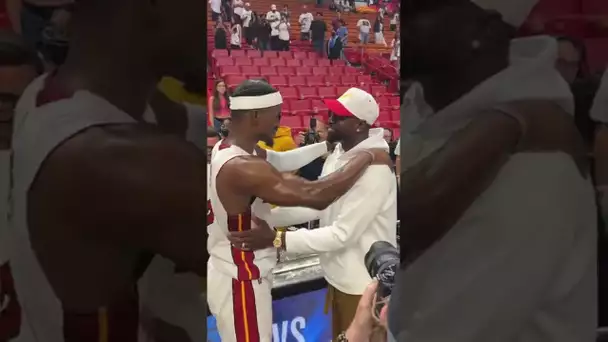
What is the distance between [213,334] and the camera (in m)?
1.64

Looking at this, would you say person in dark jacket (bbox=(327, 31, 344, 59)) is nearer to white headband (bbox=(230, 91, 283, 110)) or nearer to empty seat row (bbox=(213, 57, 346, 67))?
empty seat row (bbox=(213, 57, 346, 67))

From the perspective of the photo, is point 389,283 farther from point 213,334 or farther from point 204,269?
point 204,269

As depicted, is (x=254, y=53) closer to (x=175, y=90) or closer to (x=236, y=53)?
(x=236, y=53)

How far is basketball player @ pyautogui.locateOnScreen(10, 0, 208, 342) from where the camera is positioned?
1.00 metres

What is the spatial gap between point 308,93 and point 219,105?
24 cm

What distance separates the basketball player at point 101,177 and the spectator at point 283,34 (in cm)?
51

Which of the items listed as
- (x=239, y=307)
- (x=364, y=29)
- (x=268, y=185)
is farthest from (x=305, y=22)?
(x=239, y=307)

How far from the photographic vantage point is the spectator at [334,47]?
1561mm

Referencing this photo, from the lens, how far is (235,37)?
1464 millimetres

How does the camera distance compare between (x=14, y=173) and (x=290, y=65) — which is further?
(x=290, y=65)

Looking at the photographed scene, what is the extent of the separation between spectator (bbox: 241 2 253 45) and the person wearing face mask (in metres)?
0.61

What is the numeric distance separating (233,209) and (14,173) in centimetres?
61

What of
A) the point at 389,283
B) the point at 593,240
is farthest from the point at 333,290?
the point at 593,240

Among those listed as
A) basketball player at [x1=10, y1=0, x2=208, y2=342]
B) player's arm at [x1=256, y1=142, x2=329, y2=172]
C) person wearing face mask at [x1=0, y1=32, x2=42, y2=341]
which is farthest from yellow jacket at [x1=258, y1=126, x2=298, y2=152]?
person wearing face mask at [x1=0, y1=32, x2=42, y2=341]
